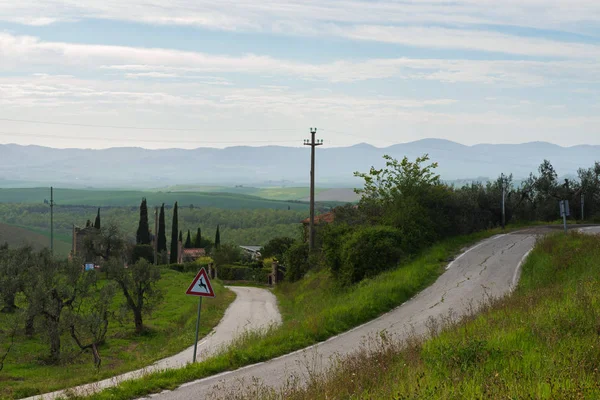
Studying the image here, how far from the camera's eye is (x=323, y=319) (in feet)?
59.7

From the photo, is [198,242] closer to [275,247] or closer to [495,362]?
[275,247]

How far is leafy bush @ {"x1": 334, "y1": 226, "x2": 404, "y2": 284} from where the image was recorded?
89.6 ft

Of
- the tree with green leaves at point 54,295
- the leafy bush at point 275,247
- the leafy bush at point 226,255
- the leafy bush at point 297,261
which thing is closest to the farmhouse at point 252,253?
the leafy bush at point 226,255

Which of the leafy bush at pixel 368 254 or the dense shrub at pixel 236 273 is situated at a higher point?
the leafy bush at pixel 368 254

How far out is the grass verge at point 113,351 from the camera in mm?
17250

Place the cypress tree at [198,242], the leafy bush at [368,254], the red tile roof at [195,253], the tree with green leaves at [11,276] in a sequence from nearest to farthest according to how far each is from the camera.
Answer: the leafy bush at [368,254] < the tree with green leaves at [11,276] < the red tile roof at [195,253] < the cypress tree at [198,242]

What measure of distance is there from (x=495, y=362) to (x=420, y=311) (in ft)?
33.0

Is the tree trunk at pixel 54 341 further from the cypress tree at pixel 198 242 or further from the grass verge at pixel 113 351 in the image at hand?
the cypress tree at pixel 198 242

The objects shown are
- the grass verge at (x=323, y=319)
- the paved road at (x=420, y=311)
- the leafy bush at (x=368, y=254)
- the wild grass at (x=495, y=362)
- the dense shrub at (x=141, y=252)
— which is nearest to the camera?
the wild grass at (x=495, y=362)

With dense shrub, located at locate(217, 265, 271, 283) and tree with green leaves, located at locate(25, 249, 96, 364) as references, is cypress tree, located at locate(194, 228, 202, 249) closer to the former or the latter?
dense shrub, located at locate(217, 265, 271, 283)

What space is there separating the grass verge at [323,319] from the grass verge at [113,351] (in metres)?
3.77

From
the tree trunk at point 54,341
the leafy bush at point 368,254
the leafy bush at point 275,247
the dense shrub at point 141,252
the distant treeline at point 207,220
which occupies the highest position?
the leafy bush at point 368,254

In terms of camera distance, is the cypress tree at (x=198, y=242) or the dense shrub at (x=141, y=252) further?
the cypress tree at (x=198, y=242)

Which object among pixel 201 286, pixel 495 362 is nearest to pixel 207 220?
pixel 201 286
